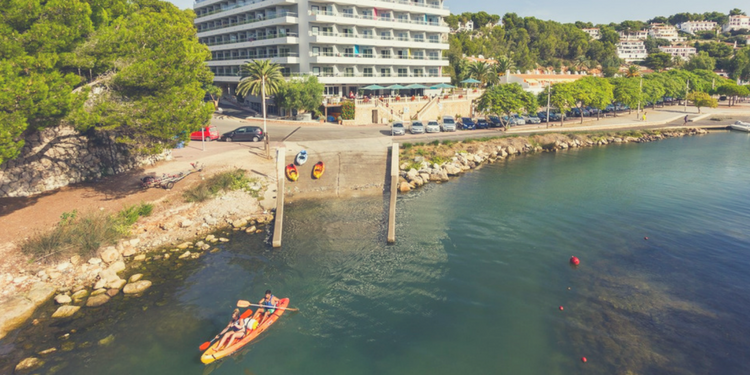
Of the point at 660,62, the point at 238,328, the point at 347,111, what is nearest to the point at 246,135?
the point at 347,111

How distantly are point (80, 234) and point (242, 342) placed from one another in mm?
14623

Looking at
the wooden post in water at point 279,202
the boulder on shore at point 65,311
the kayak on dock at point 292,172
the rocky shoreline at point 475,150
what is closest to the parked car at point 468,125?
the rocky shoreline at point 475,150

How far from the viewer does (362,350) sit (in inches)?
755

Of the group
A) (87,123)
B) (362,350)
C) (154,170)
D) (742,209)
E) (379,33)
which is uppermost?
(379,33)

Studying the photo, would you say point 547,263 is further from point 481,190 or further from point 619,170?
point 619,170

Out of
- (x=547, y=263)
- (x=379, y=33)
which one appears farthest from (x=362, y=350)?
(x=379, y=33)

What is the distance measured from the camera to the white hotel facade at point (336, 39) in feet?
247

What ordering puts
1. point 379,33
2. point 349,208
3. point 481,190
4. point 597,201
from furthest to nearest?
point 379,33 → point 481,190 → point 597,201 → point 349,208

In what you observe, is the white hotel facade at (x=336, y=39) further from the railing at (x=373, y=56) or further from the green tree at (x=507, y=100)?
the green tree at (x=507, y=100)

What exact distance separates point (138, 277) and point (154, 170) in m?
16.5

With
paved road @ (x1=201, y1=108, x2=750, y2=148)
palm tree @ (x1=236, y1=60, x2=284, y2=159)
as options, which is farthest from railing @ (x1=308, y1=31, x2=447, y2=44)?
paved road @ (x1=201, y1=108, x2=750, y2=148)

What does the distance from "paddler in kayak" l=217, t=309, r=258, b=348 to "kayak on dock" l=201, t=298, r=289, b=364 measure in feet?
0.52

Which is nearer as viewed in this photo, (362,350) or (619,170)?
(362,350)

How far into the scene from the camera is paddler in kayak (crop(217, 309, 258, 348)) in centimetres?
1900
